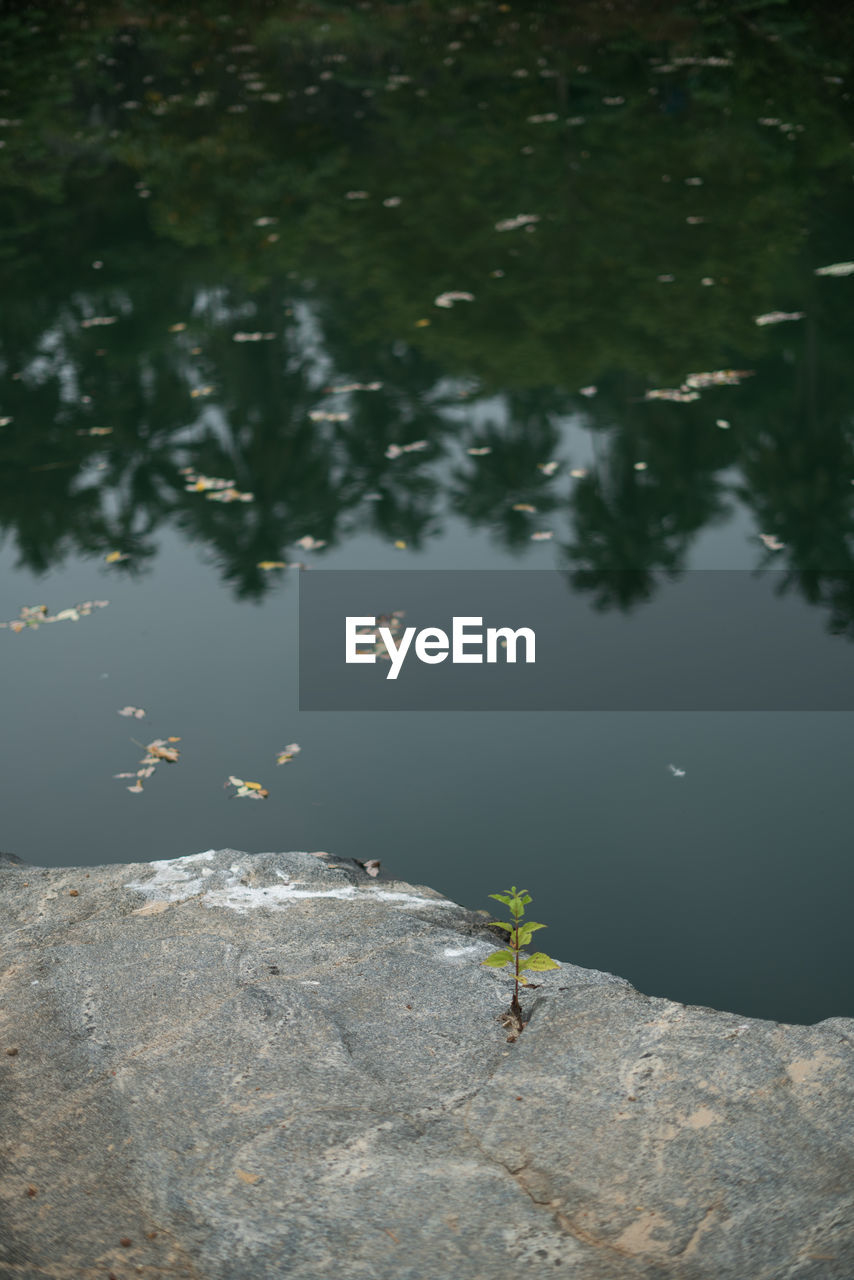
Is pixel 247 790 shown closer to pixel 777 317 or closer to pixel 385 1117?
pixel 385 1117

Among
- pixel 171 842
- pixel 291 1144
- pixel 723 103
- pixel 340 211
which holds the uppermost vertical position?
pixel 723 103

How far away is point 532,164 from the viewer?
12266mm

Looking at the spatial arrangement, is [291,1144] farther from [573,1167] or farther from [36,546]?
[36,546]

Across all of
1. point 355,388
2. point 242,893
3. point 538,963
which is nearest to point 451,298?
point 355,388

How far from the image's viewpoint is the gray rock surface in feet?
8.26

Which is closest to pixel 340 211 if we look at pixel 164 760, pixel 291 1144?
pixel 164 760

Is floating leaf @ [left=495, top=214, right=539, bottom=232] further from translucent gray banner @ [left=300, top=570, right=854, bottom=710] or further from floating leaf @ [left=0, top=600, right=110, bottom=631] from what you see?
floating leaf @ [left=0, top=600, right=110, bottom=631]

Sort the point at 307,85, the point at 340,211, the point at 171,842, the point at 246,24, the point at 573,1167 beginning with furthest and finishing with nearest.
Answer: the point at 246,24
the point at 307,85
the point at 340,211
the point at 171,842
the point at 573,1167

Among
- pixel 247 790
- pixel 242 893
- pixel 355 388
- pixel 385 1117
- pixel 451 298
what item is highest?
pixel 451 298

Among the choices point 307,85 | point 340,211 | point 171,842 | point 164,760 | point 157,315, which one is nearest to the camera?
point 171,842

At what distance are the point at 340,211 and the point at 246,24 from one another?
36.9 ft

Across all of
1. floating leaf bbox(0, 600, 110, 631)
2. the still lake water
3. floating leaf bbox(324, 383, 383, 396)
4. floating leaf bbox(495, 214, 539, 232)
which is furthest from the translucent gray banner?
floating leaf bbox(495, 214, 539, 232)

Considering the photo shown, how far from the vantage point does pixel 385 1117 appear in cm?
292

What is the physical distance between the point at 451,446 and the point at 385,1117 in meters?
5.17
